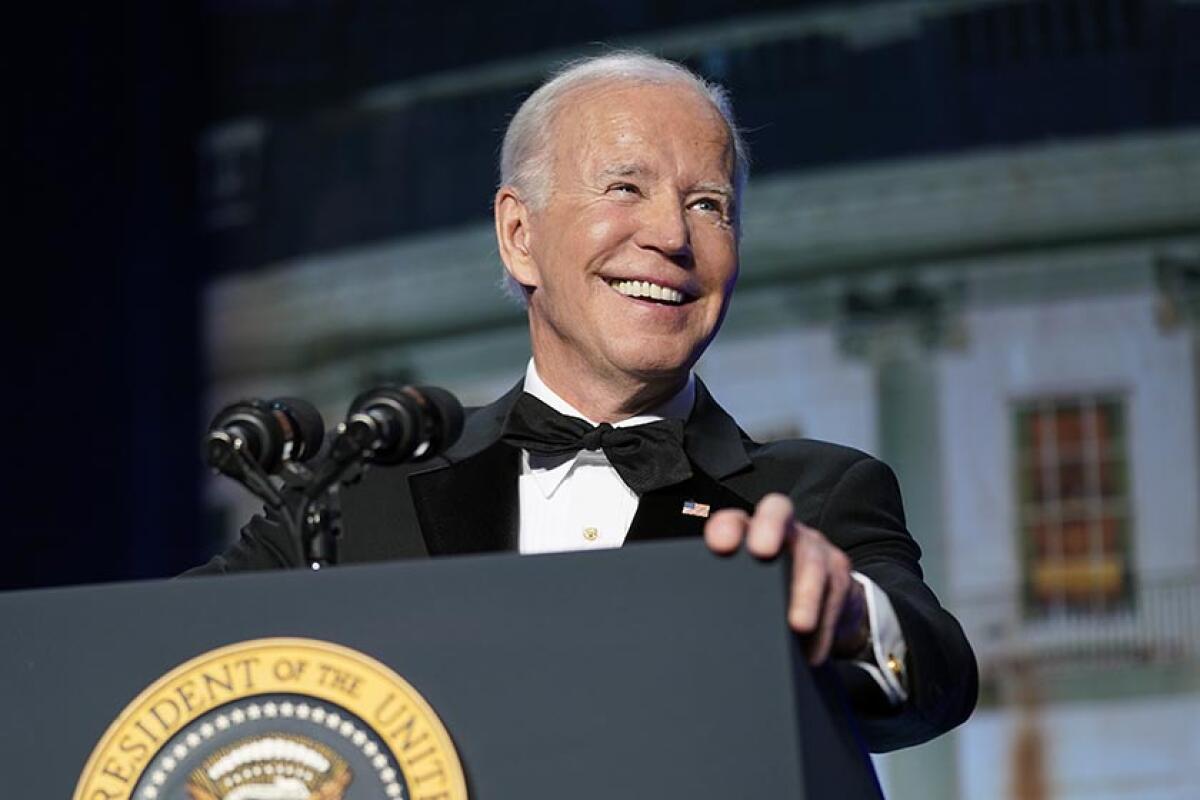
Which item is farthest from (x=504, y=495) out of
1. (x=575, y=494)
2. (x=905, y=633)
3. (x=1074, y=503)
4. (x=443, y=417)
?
(x=1074, y=503)

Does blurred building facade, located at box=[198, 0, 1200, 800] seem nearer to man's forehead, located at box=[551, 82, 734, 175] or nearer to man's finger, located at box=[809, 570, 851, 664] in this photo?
man's forehead, located at box=[551, 82, 734, 175]

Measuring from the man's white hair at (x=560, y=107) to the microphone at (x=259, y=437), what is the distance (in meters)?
0.55

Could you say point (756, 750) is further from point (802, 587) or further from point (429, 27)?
point (429, 27)

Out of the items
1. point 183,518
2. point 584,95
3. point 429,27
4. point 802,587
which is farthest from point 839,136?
point 802,587

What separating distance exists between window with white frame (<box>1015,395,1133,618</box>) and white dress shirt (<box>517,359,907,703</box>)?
2710 mm

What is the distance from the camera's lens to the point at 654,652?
1185 mm

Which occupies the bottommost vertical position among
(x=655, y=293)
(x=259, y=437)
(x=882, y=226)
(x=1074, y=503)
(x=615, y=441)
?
(x=259, y=437)

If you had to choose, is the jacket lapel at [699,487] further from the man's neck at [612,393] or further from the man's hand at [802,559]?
the man's hand at [802,559]

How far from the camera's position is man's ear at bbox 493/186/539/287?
6.63 ft

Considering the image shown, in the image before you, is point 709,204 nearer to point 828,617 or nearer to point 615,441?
point 615,441

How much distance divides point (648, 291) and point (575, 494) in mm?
210

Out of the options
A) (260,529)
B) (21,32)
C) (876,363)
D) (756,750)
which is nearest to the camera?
(756,750)

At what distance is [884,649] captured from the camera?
4.60ft

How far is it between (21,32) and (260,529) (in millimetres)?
3675
